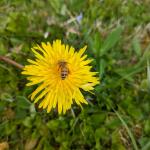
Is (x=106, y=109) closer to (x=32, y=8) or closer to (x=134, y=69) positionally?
(x=134, y=69)

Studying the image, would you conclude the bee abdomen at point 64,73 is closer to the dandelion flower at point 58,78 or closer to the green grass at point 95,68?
the dandelion flower at point 58,78

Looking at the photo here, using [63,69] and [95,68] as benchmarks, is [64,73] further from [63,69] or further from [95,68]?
[95,68]

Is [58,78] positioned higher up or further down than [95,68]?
further down

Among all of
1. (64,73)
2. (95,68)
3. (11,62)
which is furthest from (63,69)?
(95,68)

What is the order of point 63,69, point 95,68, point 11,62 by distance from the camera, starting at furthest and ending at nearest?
point 95,68, point 11,62, point 63,69

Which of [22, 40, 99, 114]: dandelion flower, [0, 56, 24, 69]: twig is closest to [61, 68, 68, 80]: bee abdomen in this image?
[22, 40, 99, 114]: dandelion flower

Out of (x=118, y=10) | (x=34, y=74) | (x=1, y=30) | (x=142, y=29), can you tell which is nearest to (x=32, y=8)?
(x=1, y=30)

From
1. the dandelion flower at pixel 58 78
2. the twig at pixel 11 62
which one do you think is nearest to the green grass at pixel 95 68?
the twig at pixel 11 62

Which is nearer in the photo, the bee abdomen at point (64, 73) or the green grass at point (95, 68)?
the bee abdomen at point (64, 73)
